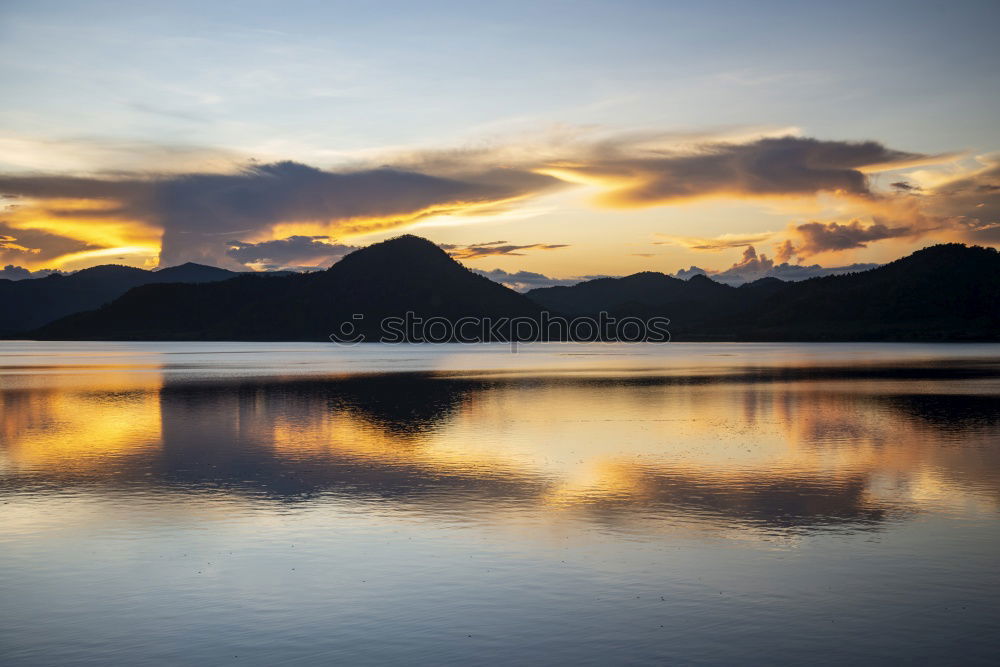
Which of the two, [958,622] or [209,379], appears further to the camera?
[209,379]

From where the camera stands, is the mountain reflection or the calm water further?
the mountain reflection

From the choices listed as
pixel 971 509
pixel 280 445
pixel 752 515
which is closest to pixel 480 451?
pixel 280 445

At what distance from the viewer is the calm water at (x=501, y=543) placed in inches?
537

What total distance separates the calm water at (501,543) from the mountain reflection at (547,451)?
19 centimetres

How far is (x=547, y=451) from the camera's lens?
1353 inches

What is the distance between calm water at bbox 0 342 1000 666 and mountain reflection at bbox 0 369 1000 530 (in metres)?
0.19

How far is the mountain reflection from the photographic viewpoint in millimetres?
24578

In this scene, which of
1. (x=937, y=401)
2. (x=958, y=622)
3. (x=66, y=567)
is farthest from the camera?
(x=937, y=401)

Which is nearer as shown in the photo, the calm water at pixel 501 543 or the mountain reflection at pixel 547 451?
the calm water at pixel 501 543

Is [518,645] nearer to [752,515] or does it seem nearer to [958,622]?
[958,622]

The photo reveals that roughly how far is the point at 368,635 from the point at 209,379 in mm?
80526

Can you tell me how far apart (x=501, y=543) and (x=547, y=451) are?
14.9 meters

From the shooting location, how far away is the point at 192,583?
16.4 metres

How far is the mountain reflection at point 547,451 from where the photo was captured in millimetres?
24578
